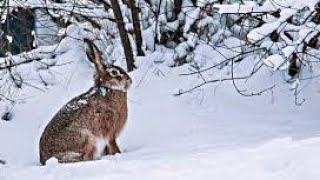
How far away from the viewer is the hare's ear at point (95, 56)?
6.12 metres

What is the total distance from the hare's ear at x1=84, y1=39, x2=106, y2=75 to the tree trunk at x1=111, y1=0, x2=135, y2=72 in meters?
2.73

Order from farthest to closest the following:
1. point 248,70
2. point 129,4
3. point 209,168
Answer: point 129,4 → point 248,70 → point 209,168

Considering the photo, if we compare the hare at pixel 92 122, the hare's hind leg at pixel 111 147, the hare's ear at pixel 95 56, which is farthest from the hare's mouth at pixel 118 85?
the hare's hind leg at pixel 111 147

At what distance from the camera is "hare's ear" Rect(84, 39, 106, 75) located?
20.1 ft

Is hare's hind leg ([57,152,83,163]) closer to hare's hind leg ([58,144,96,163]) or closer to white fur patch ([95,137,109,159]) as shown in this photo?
hare's hind leg ([58,144,96,163])

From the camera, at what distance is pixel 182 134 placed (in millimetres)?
6914

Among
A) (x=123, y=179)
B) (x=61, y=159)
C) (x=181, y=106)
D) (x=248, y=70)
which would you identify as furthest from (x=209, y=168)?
(x=248, y=70)

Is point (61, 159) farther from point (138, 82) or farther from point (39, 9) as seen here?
point (39, 9)

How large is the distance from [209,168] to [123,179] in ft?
1.64

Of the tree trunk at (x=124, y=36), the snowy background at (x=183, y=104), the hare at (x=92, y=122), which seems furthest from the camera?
the tree trunk at (x=124, y=36)

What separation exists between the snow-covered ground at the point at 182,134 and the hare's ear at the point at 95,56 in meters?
0.77

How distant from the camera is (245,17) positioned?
845cm

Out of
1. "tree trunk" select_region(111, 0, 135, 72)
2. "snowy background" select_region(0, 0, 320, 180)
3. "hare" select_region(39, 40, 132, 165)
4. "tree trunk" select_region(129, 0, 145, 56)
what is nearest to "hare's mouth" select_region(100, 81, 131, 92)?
"hare" select_region(39, 40, 132, 165)

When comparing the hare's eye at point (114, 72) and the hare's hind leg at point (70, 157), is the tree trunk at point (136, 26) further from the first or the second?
the hare's hind leg at point (70, 157)
